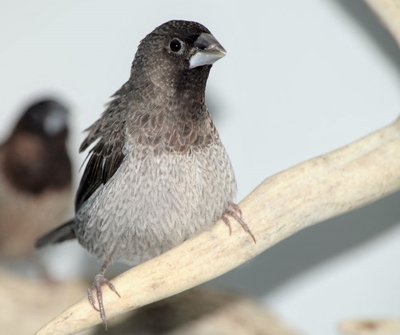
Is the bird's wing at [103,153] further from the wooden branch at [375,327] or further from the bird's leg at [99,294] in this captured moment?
the wooden branch at [375,327]

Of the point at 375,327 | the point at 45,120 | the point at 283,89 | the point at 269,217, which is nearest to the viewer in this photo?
the point at 269,217

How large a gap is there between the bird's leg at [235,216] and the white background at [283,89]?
0.57 meters

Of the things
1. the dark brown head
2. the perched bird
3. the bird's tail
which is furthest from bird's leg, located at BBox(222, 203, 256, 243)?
the perched bird

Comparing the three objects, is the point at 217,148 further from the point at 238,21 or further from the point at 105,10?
the point at 105,10

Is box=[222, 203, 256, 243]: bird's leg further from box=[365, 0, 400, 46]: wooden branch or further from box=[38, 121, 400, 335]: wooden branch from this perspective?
box=[365, 0, 400, 46]: wooden branch

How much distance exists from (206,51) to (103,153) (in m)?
0.40

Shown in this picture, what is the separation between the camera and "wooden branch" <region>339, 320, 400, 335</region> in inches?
78.5

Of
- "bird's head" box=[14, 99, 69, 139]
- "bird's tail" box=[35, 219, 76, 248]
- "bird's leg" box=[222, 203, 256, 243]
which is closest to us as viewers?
"bird's leg" box=[222, 203, 256, 243]

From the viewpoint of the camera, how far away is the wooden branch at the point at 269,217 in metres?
1.62

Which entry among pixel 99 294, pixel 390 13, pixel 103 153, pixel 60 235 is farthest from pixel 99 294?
pixel 390 13

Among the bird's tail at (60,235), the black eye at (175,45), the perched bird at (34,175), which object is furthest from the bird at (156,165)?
the perched bird at (34,175)

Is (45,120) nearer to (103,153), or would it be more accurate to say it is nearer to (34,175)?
(34,175)

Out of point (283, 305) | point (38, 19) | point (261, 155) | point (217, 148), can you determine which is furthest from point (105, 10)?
point (283, 305)

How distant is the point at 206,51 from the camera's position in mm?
1591
